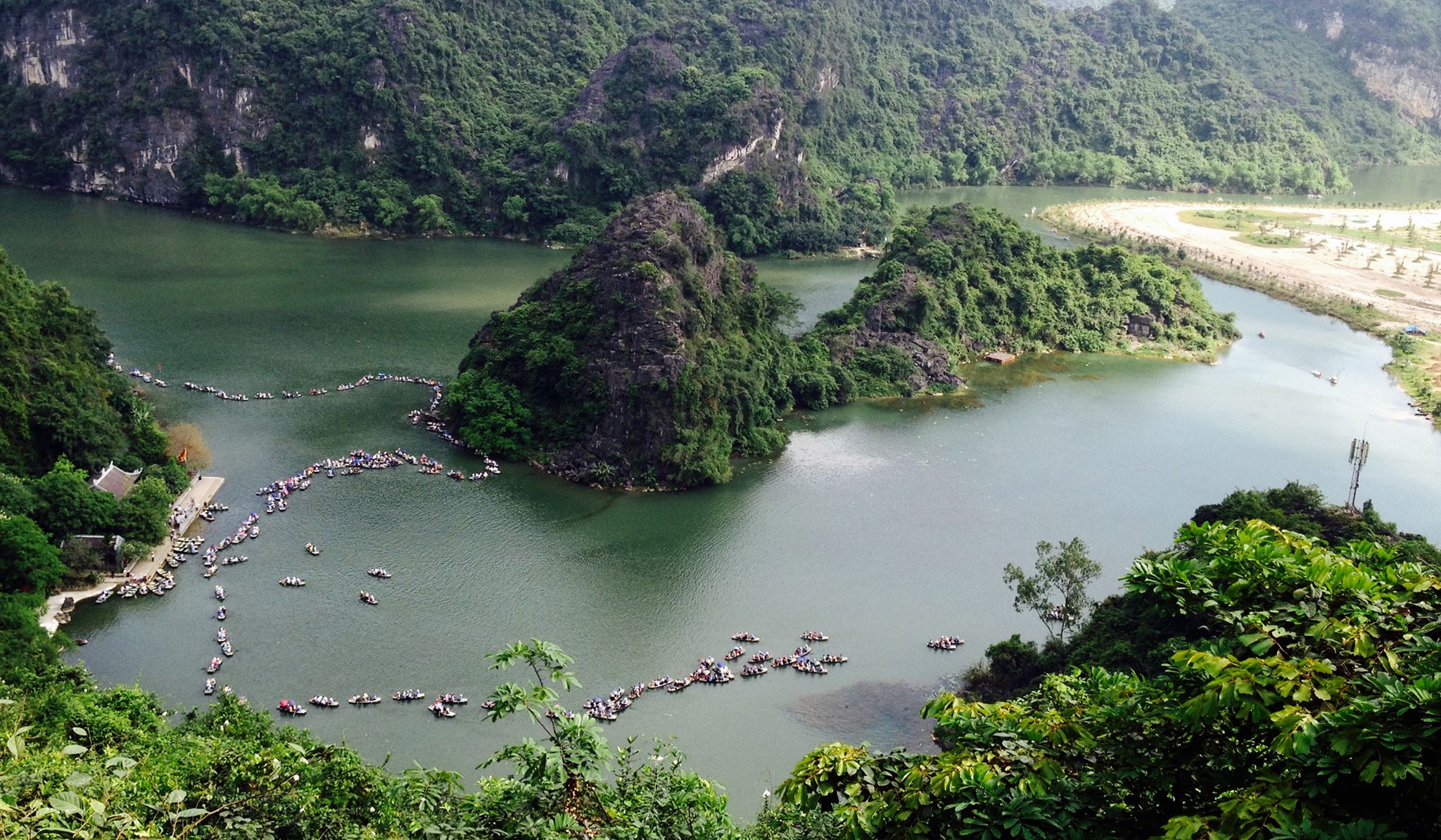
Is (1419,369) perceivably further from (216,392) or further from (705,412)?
(216,392)

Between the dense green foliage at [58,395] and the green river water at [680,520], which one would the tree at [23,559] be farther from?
the dense green foliage at [58,395]

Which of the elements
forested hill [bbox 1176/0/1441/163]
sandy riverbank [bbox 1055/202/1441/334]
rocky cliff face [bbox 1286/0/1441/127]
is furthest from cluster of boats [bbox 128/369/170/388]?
rocky cliff face [bbox 1286/0/1441/127]

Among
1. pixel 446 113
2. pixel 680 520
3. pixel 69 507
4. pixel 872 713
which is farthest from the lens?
pixel 446 113

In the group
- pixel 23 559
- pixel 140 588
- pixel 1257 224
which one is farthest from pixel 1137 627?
pixel 1257 224

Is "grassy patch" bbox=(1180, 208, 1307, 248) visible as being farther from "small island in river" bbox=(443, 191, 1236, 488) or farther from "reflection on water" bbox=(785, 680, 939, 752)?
"reflection on water" bbox=(785, 680, 939, 752)

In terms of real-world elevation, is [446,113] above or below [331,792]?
above

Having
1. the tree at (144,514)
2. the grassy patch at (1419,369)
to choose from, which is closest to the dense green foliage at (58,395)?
the tree at (144,514)
